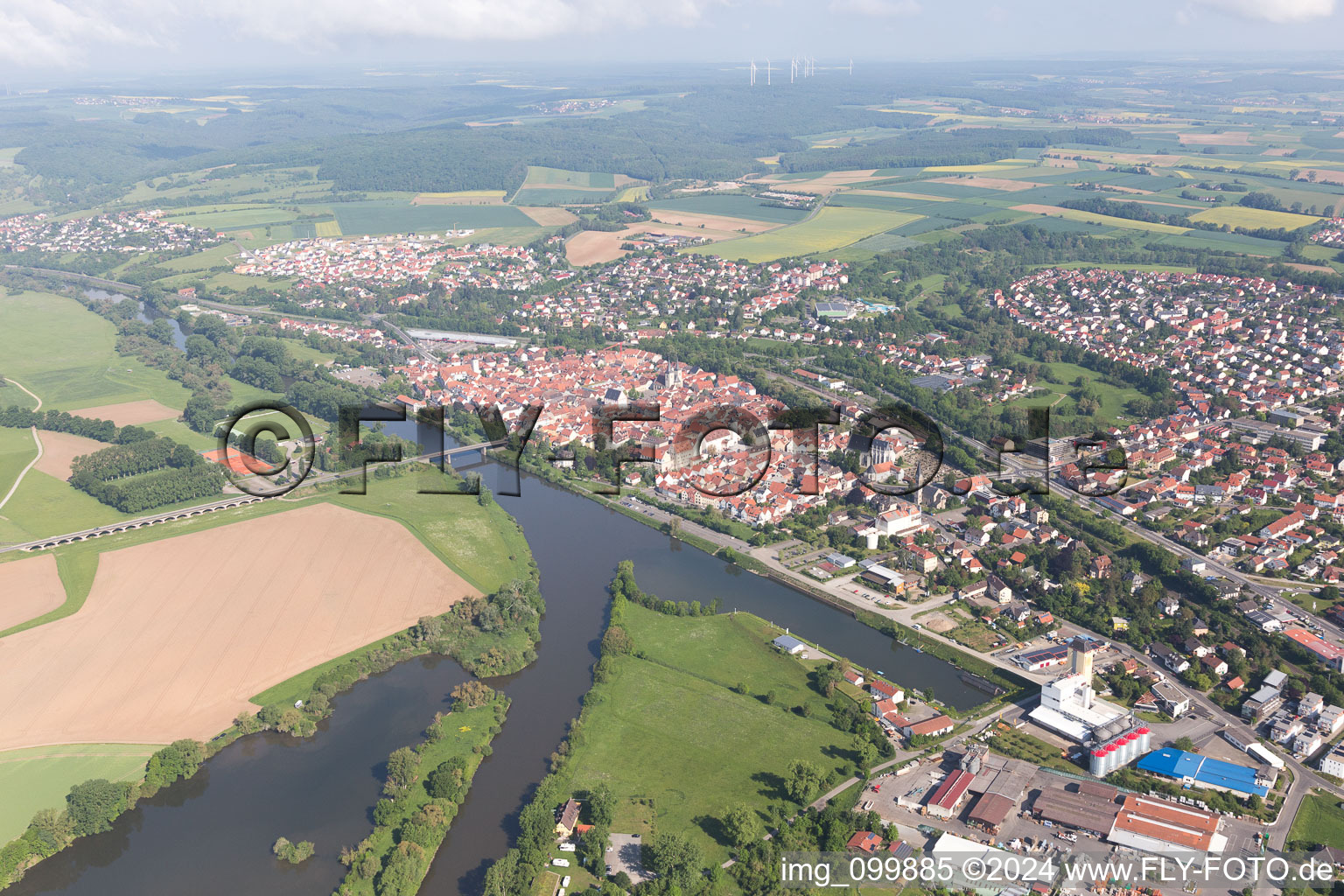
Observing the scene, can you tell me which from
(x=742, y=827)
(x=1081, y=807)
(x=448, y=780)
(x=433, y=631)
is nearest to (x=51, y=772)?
(x=448, y=780)

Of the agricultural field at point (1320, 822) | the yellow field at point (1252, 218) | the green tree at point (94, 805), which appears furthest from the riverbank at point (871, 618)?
the yellow field at point (1252, 218)

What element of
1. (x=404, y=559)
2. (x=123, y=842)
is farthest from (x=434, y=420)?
(x=123, y=842)

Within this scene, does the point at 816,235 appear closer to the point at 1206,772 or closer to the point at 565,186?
the point at 565,186

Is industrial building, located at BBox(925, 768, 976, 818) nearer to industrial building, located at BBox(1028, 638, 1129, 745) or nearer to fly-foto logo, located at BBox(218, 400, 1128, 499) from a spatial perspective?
industrial building, located at BBox(1028, 638, 1129, 745)

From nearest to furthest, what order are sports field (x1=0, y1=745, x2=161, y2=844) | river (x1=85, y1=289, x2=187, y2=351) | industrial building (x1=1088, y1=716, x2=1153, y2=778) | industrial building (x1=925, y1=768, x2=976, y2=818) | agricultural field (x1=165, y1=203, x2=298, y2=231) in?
industrial building (x1=925, y1=768, x2=976, y2=818)
sports field (x1=0, y1=745, x2=161, y2=844)
industrial building (x1=1088, y1=716, x2=1153, y2=778)
river (x1=85, y1=289, x2=187, y2=351)
agricultural field (x1=165, y1=203, x2=298, y2=231)

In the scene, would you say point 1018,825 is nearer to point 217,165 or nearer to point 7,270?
point 7,270

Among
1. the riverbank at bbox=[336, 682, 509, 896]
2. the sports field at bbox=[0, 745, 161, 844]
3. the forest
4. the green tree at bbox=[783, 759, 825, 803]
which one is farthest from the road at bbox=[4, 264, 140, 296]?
the green tree at bbox=[783, 759, 825, 803]

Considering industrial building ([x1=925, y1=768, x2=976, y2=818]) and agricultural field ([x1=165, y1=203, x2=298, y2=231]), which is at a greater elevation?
agricultural field ([x1=165, y1=203, x2=298, y2=231])
